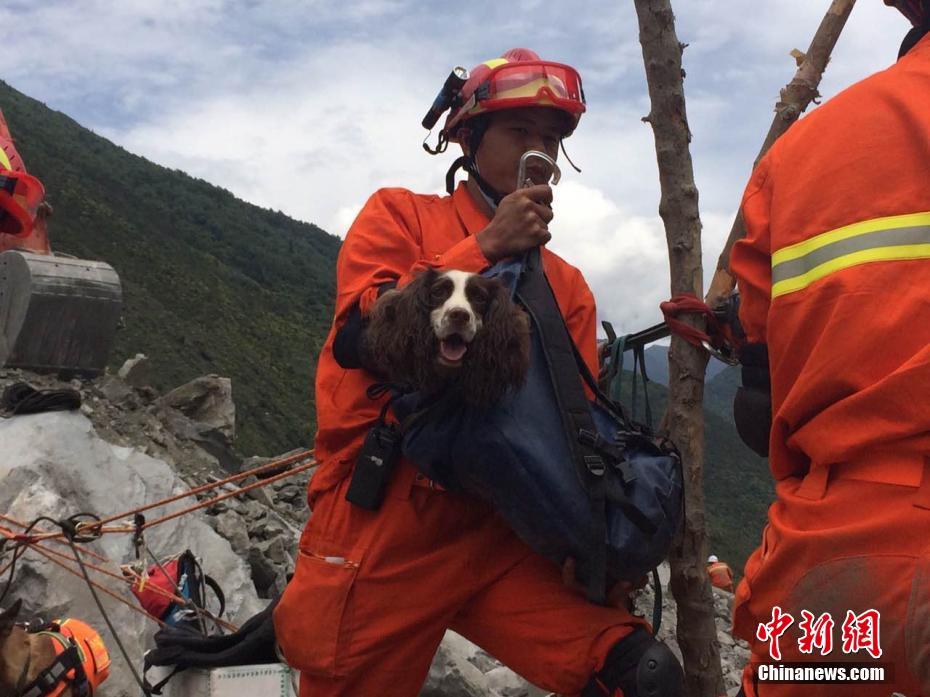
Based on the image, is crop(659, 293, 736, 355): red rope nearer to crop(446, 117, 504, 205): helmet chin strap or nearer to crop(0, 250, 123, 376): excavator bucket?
crop(446, 117, 504, 205): helmet chin strap

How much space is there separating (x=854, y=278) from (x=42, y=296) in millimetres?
6017

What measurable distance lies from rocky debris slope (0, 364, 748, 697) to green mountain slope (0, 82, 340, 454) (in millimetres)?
18720

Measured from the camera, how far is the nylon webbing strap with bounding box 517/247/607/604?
7.37 feet

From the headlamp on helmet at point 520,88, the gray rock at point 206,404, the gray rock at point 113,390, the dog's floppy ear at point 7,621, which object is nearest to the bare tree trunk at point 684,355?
the headlamp on helmet at point 520,88

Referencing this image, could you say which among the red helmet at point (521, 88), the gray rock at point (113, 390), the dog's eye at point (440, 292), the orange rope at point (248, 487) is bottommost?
the orange rope at point (248, 487)

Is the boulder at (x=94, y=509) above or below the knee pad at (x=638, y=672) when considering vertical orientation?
above

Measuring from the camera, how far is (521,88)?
9.14 ft

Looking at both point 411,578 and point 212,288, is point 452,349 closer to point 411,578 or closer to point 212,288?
point 411,578

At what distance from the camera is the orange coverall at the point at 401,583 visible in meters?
2.39

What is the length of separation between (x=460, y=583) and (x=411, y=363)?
651mm

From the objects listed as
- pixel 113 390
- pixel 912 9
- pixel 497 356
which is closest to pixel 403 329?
pixel 497 356

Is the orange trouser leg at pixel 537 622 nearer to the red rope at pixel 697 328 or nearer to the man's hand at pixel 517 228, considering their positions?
the man's hand at pixel 517 228

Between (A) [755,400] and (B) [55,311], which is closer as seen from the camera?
(A) [755,400]

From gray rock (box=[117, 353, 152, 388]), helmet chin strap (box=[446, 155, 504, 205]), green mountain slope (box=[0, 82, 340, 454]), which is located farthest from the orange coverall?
green mountain slope (box=[0, 82, 340, 454])
